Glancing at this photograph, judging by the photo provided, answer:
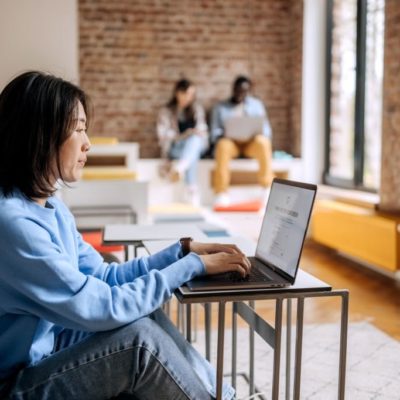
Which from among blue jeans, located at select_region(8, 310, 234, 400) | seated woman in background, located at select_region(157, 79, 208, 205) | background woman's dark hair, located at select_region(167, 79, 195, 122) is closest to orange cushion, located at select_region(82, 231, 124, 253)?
blue jeans, located at select_region(8, 310, 234, 400)

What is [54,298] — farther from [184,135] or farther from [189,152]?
[184,135]

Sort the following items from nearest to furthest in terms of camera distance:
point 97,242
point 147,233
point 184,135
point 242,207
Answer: point 147,233
point 97,242
point 242,207
point 184,135

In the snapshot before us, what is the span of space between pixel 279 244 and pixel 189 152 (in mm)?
4592

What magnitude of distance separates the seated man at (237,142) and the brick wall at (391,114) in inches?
62.6

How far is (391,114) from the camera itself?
4.72 m

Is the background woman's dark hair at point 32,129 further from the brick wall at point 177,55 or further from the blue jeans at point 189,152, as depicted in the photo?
the brick wall at point 177,55

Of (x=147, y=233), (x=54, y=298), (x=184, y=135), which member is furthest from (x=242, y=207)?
(x=54, y=298)

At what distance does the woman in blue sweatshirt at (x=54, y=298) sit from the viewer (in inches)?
53.1

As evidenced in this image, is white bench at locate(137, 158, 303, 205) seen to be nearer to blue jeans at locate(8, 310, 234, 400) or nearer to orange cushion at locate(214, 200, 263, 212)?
orange cushion at locate(214, 200, 263, 212)

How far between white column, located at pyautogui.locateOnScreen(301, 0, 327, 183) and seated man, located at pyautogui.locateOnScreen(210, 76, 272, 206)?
0.49 m

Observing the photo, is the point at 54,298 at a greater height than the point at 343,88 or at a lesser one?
lesser

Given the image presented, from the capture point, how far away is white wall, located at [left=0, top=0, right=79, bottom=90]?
416 centimetres

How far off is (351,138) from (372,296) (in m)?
2.51

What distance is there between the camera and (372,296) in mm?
4027
